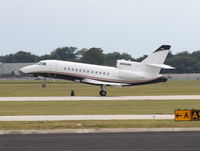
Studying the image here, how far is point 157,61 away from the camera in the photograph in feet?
182

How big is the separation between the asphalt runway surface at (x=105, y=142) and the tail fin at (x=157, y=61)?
3367 centimetres

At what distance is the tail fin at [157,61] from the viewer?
180ft

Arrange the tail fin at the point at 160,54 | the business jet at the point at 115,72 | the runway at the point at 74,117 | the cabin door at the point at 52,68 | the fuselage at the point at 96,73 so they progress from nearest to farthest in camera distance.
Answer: the runway at the point at 74,117, the tail fin at the point at 160,54, the business jet at the point at 115,72, the fuselage at the point at 96,73, the cabin door at the point at 52,68

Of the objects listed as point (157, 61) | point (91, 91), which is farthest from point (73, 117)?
point (91, 91)

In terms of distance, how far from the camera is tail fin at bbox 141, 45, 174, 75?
5500 cm

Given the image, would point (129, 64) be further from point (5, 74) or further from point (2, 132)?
point (5, 74)

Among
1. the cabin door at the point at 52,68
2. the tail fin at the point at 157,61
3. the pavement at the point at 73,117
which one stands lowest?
the pavement at the point at 73,117

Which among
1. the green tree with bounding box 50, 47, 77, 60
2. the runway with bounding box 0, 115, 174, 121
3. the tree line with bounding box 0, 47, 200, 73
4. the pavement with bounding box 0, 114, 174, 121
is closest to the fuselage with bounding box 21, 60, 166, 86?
the pavement with bounding box 0, 114, 174, 121

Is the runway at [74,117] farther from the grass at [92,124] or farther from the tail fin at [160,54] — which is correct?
the tail fin at [160,54]

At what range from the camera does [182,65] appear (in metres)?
164

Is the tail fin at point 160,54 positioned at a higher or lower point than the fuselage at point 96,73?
higher

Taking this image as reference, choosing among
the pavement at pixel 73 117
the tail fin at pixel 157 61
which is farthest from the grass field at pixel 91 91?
the pavement at pixel 73 117

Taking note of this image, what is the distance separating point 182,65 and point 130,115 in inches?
5341

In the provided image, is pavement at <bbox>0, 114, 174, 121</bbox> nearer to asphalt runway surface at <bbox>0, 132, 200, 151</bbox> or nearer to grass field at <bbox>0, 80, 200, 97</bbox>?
asphalt runway surface at <bbox>0, 132, 200, 151</bbox>
